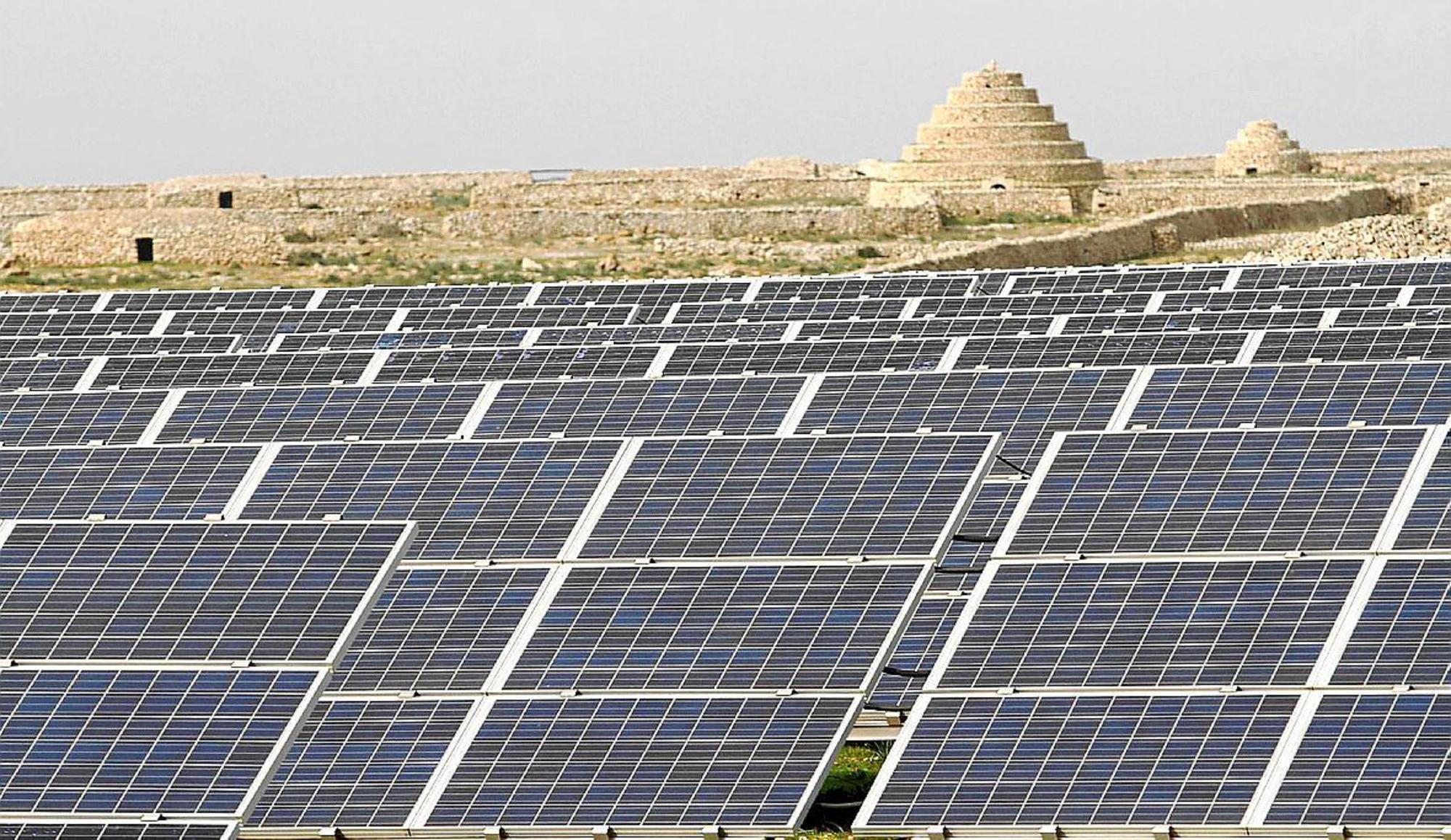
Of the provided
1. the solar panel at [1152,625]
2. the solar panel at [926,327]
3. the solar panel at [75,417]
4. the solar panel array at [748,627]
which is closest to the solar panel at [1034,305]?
the solar panel at [926,327]

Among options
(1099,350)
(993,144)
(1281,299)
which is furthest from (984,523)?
(993,144)

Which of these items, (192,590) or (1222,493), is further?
(1222,493)

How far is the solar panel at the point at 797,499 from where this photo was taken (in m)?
16.1

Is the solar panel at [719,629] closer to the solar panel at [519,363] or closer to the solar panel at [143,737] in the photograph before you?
the solar panel at [143,737]

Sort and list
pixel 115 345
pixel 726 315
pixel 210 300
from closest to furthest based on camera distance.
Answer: pixel 115 345 < pixel 726 315 < pixel 210 300

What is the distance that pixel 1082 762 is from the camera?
14.2 meters

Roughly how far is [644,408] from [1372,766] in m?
8.82

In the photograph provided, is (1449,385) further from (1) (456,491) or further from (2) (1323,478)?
(1) (456,491)

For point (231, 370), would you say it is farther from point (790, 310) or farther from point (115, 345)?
point (790, 310)

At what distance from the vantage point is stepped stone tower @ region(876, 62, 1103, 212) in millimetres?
79062

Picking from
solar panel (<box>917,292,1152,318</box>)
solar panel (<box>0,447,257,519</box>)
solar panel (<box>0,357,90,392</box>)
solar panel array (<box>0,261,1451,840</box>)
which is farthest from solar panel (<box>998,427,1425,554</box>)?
solar panel (<box>0,357,90,392</box>)

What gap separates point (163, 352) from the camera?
30.3m

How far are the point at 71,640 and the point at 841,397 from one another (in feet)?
25.9

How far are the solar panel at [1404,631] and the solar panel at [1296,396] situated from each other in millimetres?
4542
